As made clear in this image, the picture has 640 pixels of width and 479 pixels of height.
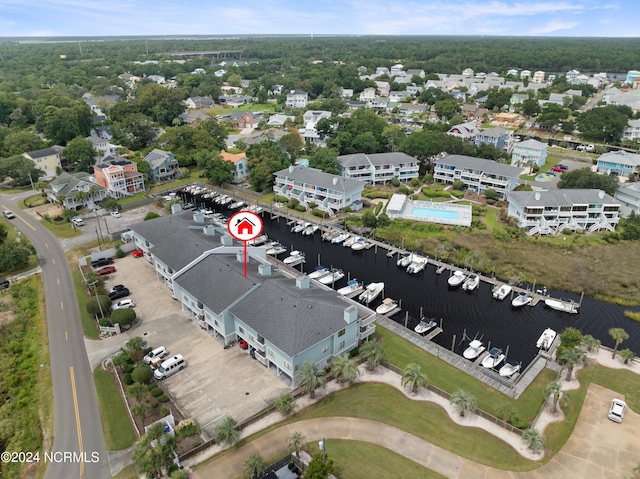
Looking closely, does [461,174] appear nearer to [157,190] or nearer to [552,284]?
[552,284]

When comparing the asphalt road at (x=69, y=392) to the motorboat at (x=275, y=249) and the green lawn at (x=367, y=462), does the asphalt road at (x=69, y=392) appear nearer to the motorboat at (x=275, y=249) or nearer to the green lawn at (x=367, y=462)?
the green lawn at (x=367, y=462)

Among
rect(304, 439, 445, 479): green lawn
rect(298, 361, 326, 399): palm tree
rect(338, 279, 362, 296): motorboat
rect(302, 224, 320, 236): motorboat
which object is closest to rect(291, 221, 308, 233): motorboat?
rect(302, 224, 320, 236): motorboat

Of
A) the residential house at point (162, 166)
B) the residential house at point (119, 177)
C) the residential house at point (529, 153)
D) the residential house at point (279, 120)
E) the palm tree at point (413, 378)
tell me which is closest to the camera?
the palm tree at point (413, 378)

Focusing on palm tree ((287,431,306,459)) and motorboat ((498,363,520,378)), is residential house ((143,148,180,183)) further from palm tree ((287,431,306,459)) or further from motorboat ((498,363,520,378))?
motorboat ((498,363,520,378))

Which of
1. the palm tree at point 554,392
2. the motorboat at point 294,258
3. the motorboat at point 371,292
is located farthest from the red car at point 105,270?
the palm tree at point 554,392

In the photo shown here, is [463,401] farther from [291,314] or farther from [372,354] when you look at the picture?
[291,314]

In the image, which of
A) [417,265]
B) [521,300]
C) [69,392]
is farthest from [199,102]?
[521,300]

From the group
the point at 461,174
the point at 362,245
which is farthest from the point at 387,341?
the point at 461,174
